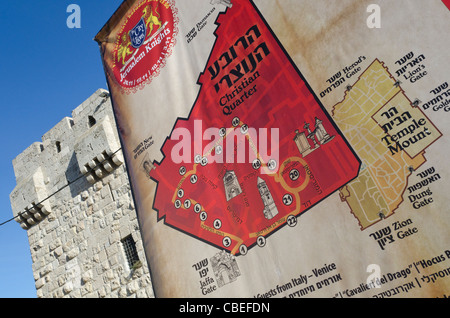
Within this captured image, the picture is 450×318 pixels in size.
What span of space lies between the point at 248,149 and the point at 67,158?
5.33 m

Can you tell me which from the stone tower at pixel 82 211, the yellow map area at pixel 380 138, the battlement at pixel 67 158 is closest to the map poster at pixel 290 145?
the yellow map area at pixel 380 138

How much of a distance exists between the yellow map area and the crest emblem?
1815mm

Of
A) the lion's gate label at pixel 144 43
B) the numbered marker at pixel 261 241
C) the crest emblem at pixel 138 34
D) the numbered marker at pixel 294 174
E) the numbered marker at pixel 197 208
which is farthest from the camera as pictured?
the crest emblem at pixel 138 34

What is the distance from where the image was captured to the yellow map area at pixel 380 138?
75.8 inches

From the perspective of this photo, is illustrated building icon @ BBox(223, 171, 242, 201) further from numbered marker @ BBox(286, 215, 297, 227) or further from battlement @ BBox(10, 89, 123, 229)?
battlement @ BBox(10, 89, 123, 229)

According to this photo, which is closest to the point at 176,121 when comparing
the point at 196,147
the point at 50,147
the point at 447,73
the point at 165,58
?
the point at 196,147

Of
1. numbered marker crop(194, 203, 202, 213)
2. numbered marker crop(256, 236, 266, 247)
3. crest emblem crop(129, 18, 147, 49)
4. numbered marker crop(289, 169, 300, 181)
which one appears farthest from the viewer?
crest emblem crop(129, 18, 147, 49)

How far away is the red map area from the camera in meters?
2.28

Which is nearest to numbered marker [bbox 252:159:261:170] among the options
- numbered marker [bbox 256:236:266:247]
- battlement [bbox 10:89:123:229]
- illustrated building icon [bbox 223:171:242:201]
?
illustrated building icon [bbox 223:171:242:201]

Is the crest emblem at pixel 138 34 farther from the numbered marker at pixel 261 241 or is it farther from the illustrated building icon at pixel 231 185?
the numbered marker at pixel 261 241

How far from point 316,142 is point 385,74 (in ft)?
1.61
